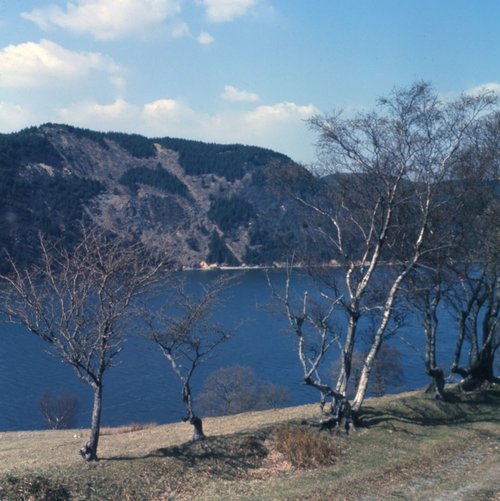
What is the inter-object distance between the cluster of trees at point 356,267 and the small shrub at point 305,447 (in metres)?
1.26

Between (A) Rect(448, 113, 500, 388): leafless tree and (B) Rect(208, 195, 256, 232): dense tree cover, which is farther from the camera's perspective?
(B) Rect(208, 195, 256, 232): dense tree cover

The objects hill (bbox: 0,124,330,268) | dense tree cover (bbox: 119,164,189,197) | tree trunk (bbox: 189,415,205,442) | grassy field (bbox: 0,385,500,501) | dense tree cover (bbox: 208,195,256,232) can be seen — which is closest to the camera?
grassy field (bbox: 0,385,500,501)

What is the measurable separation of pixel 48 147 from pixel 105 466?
165133 mm

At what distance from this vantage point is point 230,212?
161 meters

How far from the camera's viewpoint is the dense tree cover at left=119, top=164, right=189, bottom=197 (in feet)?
552

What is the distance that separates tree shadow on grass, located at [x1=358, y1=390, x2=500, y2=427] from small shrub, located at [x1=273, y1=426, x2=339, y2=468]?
6.71ft

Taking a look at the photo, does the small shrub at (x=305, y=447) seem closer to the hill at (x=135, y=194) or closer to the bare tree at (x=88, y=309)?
the bare tree at (x=88, y=309)

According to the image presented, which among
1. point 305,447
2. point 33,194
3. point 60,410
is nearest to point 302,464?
point 305,447

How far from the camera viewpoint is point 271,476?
12.5m

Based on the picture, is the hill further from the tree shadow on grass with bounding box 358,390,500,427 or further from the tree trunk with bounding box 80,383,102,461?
the tree trunk with bounding box 80,383,102,461

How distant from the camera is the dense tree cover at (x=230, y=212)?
156500mm

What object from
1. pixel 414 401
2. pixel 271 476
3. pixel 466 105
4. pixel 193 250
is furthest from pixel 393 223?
pixel 193 250

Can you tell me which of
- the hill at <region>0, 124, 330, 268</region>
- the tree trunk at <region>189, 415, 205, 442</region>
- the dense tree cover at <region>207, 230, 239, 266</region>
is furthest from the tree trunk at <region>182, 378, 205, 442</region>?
the dense tree cover at <region>207, 230, 239, 266</region>

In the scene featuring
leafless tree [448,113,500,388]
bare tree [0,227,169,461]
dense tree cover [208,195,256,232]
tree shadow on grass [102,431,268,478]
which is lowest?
tree shadow on grass [102,431,268,478]
